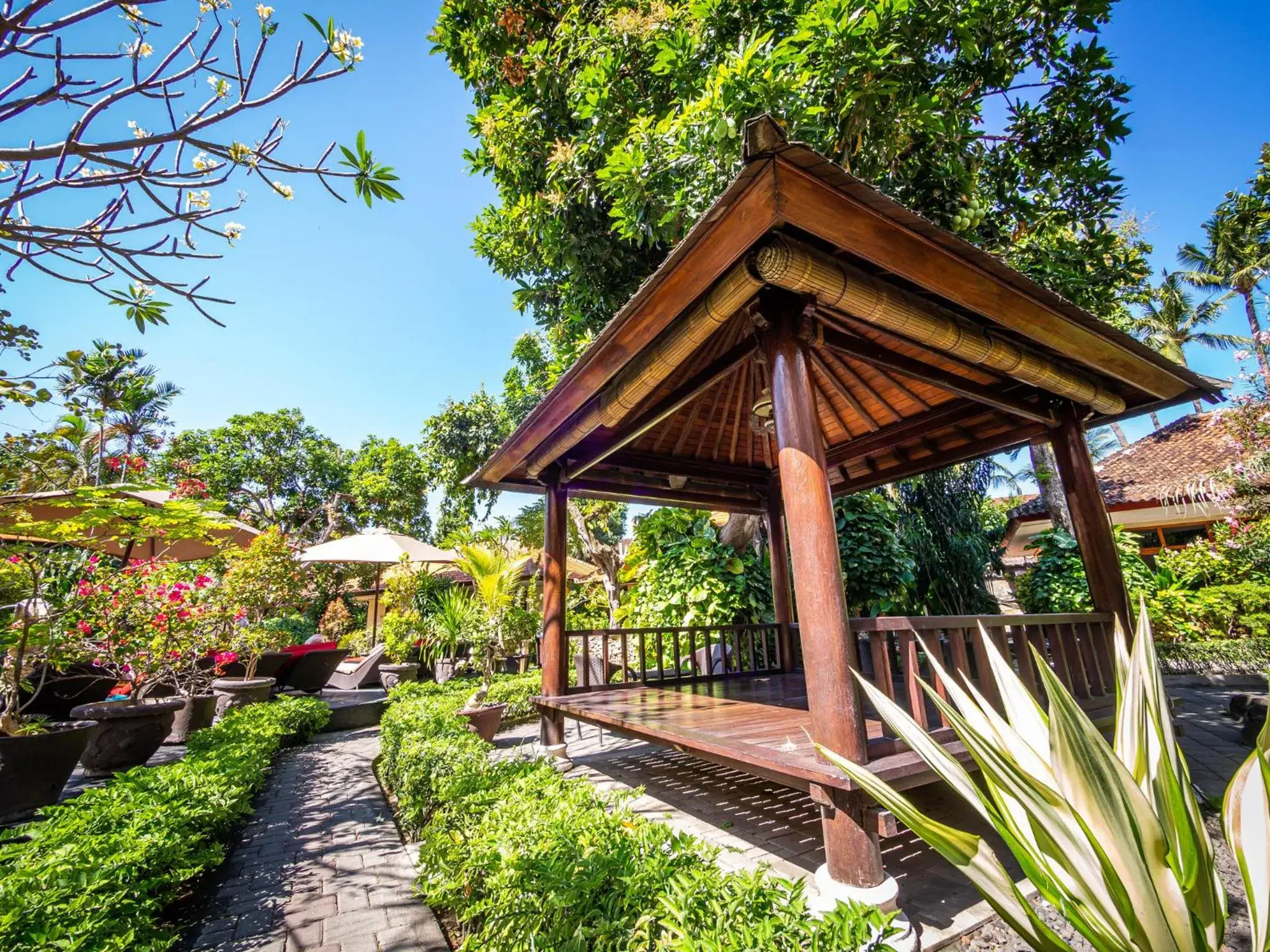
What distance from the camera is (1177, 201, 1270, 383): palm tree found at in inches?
605

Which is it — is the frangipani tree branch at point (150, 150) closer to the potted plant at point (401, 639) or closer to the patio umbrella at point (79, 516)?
the patio umbrella at point (79, 516)

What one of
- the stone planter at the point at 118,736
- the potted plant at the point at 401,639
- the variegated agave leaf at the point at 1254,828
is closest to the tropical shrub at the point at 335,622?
the potted plant at the point at 401,639

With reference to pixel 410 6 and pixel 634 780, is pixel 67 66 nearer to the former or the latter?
pixel 410 6

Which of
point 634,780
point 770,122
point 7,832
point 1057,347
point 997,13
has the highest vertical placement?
point 997,13

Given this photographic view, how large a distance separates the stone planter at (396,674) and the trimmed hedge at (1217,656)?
1192cm

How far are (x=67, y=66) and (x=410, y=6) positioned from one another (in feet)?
13.0

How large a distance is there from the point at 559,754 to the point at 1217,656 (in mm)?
9644

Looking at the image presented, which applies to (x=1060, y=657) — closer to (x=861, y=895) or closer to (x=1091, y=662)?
(x=1091, y=662)

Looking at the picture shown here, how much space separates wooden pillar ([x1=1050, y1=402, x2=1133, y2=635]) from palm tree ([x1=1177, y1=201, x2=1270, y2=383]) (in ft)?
60.5

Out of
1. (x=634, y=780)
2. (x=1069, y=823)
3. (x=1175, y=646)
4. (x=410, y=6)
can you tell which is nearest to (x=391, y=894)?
(x=634, y=780)

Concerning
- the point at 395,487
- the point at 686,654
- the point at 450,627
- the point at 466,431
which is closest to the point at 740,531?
the point at 686,654

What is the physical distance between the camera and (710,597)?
22.0ft

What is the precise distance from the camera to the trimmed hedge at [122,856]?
1.68m

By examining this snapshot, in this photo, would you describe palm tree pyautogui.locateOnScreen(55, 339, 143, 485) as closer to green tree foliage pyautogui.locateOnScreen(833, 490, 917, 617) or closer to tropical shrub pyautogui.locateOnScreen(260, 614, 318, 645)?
green tree foliage pyautogui.locateOnScreen(833, 490, 917, 617)
